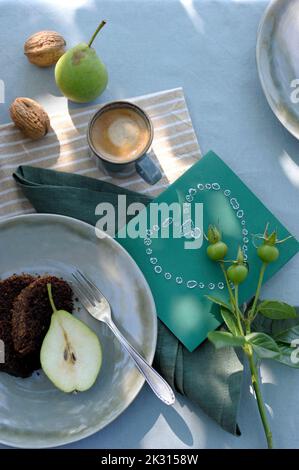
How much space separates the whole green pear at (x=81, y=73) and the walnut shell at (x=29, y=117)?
47 mm

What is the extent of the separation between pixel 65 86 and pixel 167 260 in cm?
29

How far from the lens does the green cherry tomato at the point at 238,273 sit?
96 cm

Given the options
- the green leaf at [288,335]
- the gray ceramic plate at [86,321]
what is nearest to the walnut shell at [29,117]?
the gray ceramic plate at [86,321]

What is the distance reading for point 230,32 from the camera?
1.08 m

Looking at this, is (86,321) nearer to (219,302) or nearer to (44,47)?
(219,302)

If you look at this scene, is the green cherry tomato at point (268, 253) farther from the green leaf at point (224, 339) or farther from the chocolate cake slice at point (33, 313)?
the chocolate cake slice at point (33, 313)

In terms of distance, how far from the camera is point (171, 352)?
39.1 inches

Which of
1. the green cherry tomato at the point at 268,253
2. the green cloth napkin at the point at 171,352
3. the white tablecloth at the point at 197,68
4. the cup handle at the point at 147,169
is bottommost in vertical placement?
the green cloth napkin at the point at 171,352

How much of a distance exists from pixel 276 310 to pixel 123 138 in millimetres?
329

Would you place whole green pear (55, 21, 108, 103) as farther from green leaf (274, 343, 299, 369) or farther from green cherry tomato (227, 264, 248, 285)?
green leaf (274, 343, 299, 369)

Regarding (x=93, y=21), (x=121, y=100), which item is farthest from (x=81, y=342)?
(x=93, y=21)

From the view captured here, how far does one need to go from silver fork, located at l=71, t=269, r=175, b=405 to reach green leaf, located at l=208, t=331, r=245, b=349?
0.09m

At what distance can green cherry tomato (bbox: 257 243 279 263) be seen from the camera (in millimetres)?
972

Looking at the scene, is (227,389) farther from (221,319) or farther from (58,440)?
(58,440)
